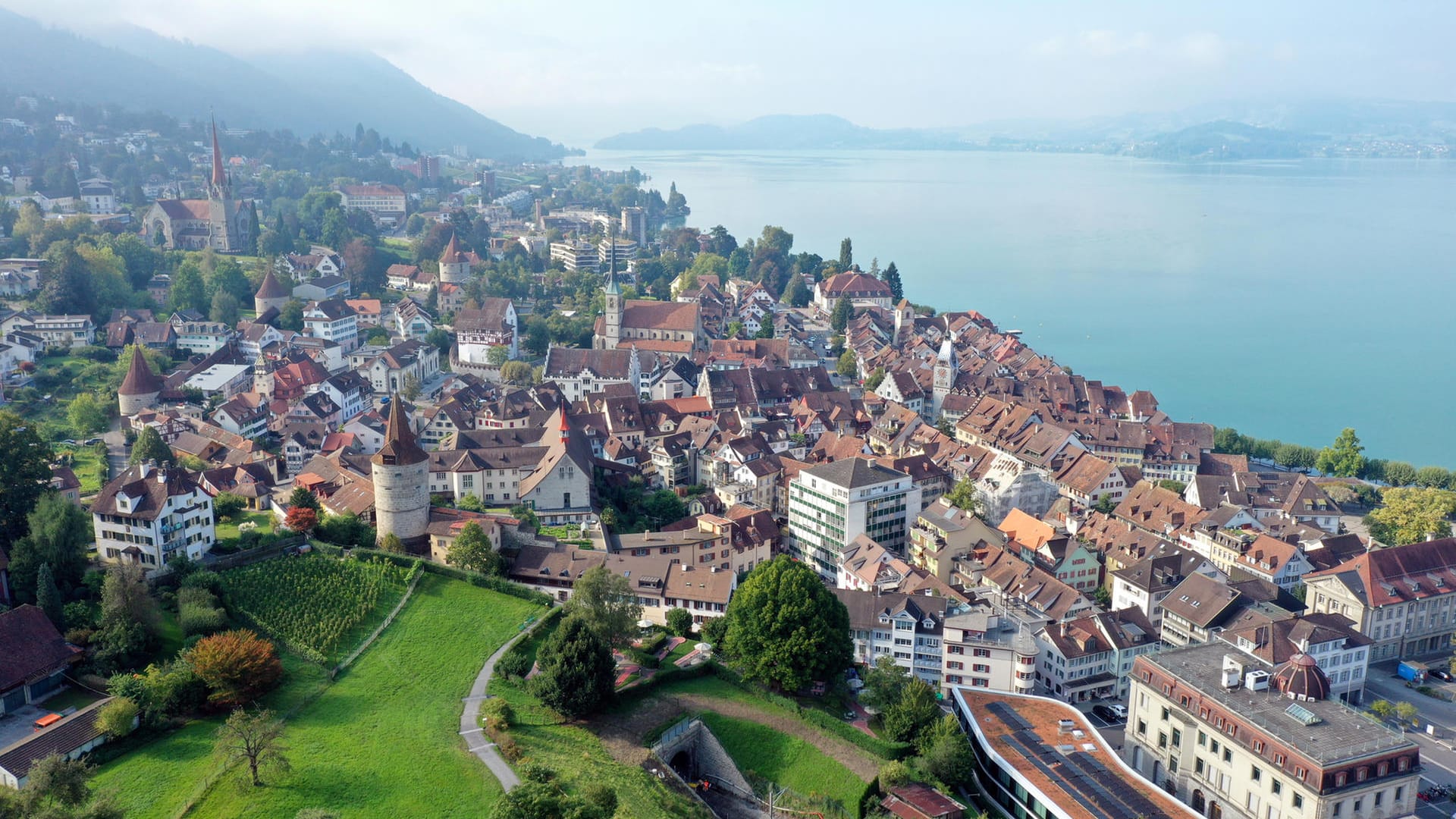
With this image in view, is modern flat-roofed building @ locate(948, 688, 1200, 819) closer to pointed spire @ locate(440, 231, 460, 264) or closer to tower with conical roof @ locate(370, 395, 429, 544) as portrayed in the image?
tower with conical roof @ locate(370, 395, 429, 544)

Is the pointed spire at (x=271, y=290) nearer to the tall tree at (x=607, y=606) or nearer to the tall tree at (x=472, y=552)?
the tall tree at (x=472, y=552)

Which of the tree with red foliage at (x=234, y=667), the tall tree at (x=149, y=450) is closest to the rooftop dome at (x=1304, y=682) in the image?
the tree with red foliage at (x=234, y=667)

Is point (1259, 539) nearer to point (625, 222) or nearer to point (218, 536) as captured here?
point (218, 536)

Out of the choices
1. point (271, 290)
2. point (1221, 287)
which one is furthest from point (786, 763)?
point (1221, 287)

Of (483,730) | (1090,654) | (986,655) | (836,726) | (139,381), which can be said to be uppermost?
(139,381)

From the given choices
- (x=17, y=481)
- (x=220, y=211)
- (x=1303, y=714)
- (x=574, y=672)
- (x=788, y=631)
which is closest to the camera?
(x=574, y=672)

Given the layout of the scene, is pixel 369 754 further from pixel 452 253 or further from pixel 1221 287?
pixel 1221 287
